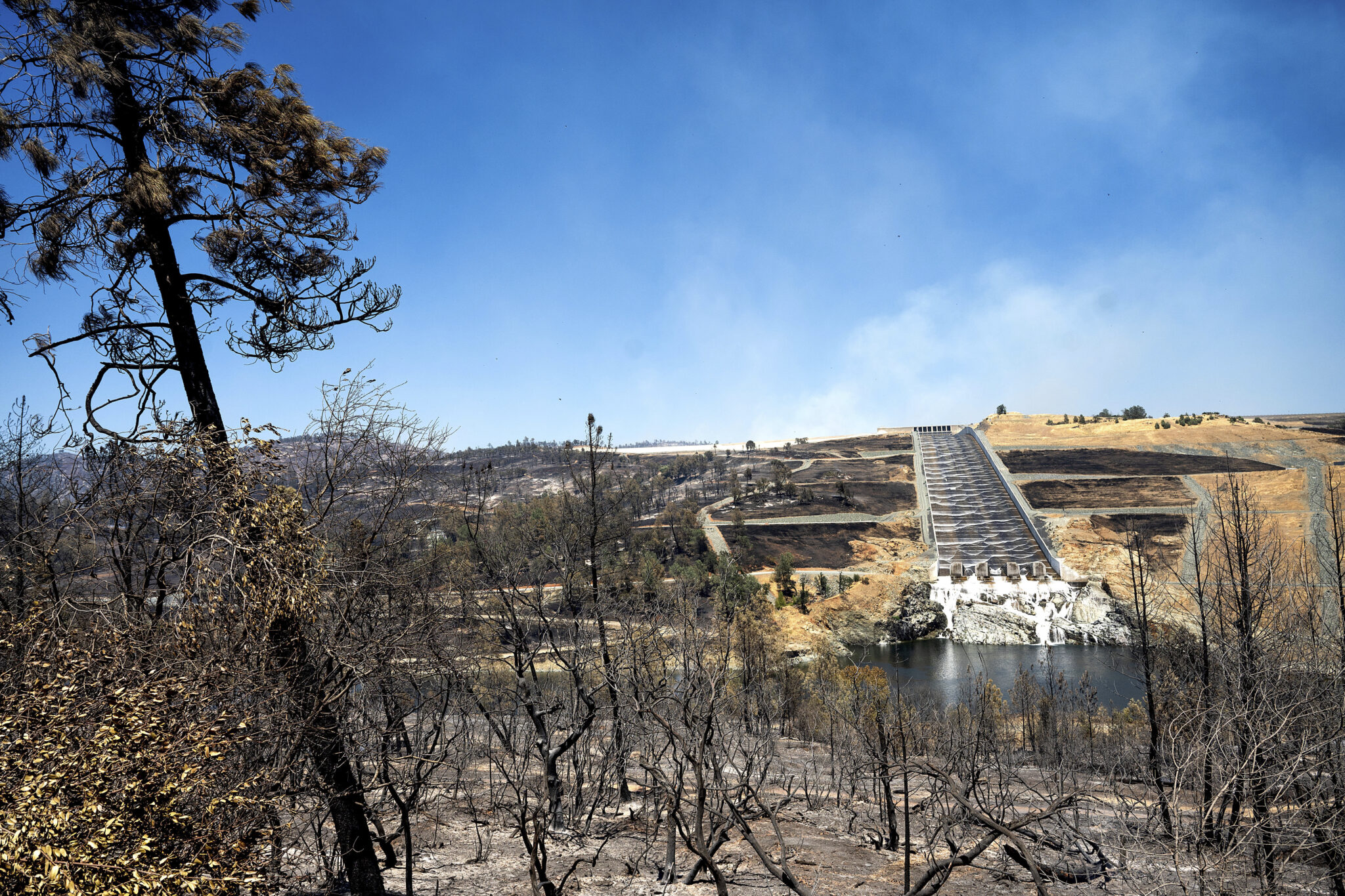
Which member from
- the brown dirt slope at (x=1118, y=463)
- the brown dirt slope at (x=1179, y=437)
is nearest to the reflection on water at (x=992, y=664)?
the brown dirt slope at (x=1118, y=463)

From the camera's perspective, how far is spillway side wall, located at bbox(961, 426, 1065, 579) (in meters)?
63.9

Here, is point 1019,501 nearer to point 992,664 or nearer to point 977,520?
point 977,520

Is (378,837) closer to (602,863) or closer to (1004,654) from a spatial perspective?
(602,863)

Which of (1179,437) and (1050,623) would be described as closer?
(1050,623)

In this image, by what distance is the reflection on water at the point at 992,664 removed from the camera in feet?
130

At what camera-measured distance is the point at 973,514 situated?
269 ft

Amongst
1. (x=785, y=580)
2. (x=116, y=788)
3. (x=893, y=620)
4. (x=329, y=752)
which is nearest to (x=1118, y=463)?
(x=893, y=620)

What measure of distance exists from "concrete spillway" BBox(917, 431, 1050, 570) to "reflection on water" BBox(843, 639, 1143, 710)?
46.3ft

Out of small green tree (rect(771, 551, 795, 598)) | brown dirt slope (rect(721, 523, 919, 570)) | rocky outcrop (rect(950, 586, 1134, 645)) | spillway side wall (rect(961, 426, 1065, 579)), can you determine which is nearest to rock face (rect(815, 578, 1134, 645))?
rocky outcrop (rect(950, 586, 1134, 645))

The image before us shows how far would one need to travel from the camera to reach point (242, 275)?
27.5 ft

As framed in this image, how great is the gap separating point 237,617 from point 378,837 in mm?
4340

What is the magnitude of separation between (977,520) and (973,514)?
2.36 m

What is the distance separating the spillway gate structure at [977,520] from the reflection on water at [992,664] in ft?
38.5

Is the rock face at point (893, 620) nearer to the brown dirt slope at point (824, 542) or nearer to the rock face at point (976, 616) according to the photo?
the rock face at point (976, 616)
